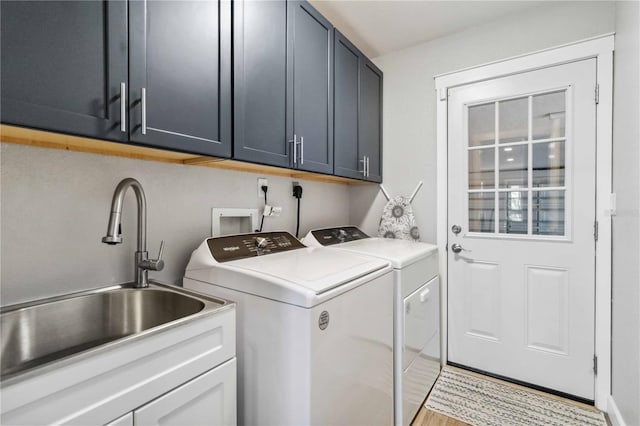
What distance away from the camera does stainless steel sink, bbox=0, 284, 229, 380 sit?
3.02 feet

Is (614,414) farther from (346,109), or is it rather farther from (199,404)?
(346,109)

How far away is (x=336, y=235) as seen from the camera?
219cm

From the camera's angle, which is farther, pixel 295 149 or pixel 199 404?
pixel 295 149

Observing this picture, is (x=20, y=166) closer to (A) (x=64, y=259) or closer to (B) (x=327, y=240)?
(A) (x=64, y=259)

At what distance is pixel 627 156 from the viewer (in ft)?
5.08

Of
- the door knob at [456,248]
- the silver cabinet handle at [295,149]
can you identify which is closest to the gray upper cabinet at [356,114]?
the silver cabinet handle at [295,149]

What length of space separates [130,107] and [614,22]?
2620mm

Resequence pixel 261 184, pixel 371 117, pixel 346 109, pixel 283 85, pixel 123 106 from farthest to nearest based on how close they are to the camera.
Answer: pixel 371 117
pixel 346 109
pixel 261 184
pixel 283 85
pixel 123 106

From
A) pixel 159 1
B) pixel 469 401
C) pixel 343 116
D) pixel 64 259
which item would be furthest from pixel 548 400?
pixel 159 1

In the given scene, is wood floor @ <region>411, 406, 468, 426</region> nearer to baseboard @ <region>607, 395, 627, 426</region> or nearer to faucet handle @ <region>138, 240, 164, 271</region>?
baseboard @ <region>607, 395, 627, 426</region>

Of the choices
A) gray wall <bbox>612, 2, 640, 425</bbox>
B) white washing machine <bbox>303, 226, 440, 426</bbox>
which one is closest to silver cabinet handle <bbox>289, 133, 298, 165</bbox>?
white washing machine <bbox>303, 226, 440, 426</bbox>

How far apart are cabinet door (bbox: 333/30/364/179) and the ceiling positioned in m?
0.20

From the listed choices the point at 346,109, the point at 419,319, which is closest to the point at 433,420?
the point at 419,319

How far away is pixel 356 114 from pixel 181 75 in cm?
135
